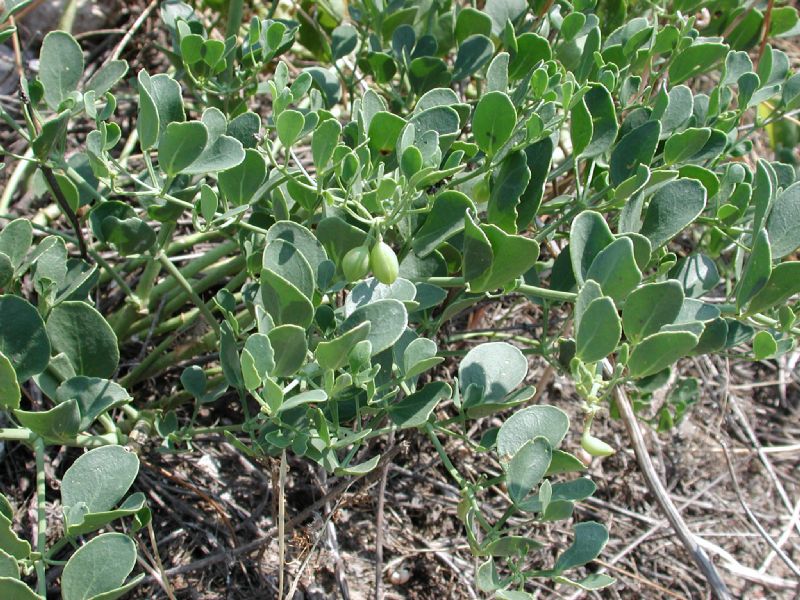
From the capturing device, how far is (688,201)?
1.13 metres

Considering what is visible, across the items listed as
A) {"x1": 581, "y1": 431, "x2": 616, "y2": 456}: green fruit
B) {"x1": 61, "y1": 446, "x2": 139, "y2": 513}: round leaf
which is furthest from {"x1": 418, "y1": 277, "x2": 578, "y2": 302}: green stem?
{"x1": 61, "y1": 446, "x2": 139, "y2": 513}: round leaf

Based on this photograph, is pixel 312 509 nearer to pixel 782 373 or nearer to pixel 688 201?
pixel 688 201

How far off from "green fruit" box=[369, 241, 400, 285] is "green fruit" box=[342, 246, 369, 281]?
2 cm

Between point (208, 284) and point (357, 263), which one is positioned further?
point (208, 284)

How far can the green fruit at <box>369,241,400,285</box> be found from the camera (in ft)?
3.23

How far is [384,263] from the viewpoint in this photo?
98 centimetres

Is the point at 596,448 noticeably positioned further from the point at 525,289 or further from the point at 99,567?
the point at 99,567

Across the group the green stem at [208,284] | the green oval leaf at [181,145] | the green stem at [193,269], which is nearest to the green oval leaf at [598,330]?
the green oval leaf at [181,145]

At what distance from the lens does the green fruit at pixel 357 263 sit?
101cm

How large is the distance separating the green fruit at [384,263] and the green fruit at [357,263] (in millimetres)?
22

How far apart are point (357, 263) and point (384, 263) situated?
0.15 ft

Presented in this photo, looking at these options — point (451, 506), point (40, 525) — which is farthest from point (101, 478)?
point (451, 506)

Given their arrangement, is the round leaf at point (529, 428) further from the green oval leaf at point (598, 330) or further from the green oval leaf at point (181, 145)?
the green oval leaf at point (181, 145)

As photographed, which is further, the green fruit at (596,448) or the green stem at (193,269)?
the green stem at (193,269)
